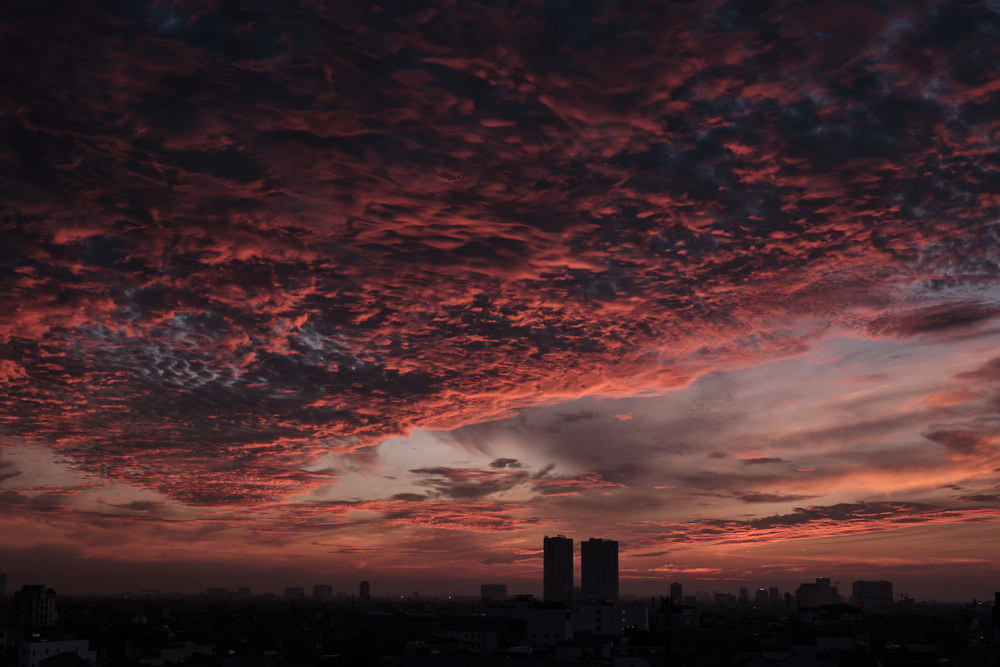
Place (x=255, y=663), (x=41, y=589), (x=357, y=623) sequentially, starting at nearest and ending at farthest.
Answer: (x=255, y=663) → (x=357, y=623) → (x=41, y=589)

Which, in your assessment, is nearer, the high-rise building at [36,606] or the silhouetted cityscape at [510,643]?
the silhouetted cityscape at [510,643]

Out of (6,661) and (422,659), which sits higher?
(422,659)

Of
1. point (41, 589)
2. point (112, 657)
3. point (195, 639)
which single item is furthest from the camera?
point (41, 589)

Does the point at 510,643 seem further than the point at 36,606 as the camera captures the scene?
No

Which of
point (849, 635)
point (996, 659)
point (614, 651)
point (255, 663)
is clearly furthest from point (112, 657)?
point (996, 659)

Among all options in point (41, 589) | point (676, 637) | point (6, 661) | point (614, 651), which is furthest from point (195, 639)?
point (41, 589)

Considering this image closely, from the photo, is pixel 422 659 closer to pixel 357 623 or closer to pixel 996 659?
pixel 996 659

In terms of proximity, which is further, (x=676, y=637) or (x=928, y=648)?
(x=676, y=637)

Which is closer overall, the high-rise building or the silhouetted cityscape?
the silhouetted cityscape
